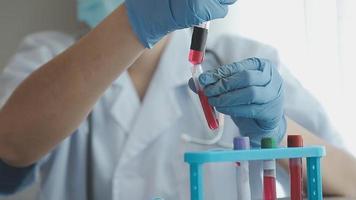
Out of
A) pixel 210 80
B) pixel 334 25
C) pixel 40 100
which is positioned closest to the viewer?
pixel 210 80

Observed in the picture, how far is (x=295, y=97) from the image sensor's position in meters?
0.94

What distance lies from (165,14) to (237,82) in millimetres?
128

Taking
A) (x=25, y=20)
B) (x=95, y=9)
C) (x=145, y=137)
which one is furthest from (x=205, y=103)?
(x=25, y=20)

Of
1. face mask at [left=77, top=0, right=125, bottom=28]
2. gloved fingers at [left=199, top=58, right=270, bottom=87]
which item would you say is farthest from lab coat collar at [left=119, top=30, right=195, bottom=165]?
gloved fingers at [left=199, top=58, right=270, bottom=87]

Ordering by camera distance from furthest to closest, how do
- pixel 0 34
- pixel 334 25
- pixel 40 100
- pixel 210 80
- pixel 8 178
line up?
1. pixel 0 34
2. pixel 334 25
3. pixel 8 178
4. pixel 40 100
5. pixel 210 80

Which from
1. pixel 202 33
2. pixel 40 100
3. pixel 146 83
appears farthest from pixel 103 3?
pixel 202 33

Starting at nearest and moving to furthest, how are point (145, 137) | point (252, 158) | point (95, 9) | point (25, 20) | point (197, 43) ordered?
point (252, 158), point (197, 43), point (145, 137), point (95, 9), point (25, 20)

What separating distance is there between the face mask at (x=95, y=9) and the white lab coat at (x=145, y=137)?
0.47ft

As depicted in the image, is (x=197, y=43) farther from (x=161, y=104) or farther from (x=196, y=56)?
(x=161, y=104)

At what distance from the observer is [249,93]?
600mm

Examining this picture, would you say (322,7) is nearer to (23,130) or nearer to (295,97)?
(295,97)

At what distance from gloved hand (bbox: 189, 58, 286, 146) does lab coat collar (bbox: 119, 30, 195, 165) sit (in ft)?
0.82

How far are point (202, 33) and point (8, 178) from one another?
47 centimetres

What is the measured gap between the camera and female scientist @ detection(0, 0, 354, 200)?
0.61 metres
